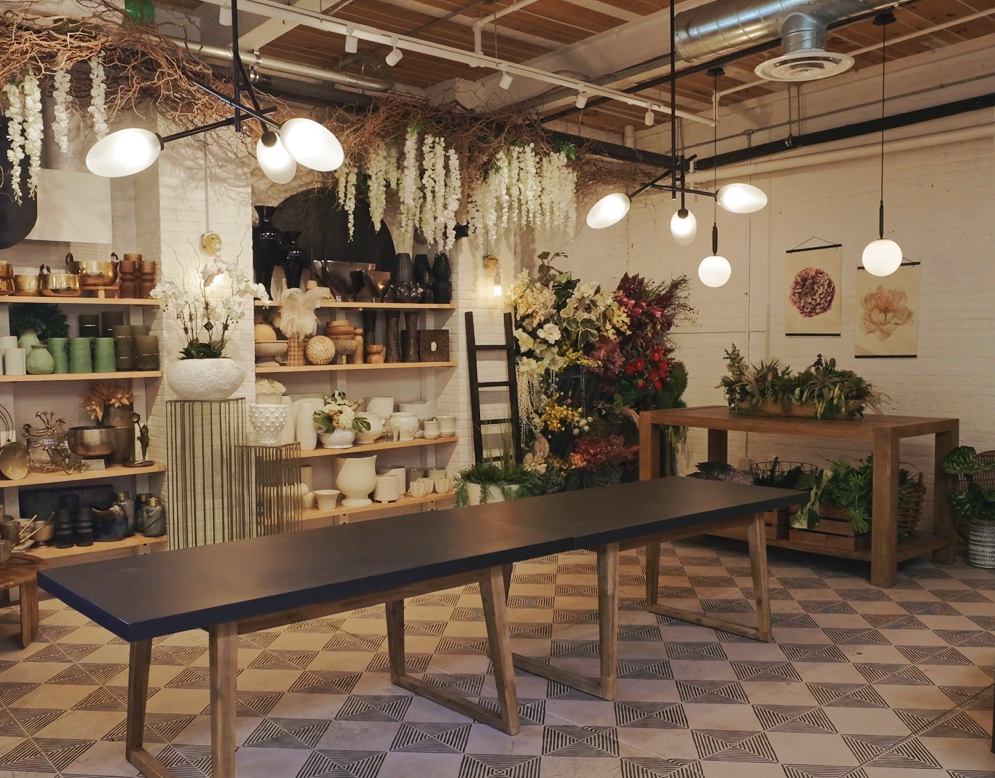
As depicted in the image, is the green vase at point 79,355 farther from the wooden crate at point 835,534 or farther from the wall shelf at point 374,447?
the wooden crate at point 835,534

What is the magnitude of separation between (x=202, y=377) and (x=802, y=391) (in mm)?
3560

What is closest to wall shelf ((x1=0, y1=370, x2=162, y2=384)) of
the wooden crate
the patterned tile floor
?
the patterned tile floor

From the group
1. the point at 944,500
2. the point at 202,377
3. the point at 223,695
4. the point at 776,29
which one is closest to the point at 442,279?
the point at 202,377

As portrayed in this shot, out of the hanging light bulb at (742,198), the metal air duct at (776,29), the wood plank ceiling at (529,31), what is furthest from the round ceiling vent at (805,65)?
the wood plank ceiling at (529,31)

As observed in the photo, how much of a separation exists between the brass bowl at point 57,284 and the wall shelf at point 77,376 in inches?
17.5

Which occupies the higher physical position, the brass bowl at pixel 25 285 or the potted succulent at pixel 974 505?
the brass bowl at pixel 25 285

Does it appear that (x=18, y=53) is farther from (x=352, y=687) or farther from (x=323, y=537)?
(x=352, y=687)

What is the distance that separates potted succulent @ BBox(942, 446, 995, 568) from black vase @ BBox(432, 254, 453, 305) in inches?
139

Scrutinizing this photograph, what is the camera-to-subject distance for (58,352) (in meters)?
4.89

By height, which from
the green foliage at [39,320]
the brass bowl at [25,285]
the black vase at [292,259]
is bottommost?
the green foliage at [39,320]

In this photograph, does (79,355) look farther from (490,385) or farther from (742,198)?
(742,198)

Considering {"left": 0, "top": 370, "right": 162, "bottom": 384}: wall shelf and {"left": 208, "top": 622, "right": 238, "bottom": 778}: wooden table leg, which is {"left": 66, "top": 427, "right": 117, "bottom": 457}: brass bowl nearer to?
{"left": 0, "top": 370, "right": 162, "bottom": 384}: wall shelf

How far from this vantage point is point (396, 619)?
358 centimetres

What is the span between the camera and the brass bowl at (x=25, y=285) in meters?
4.79
